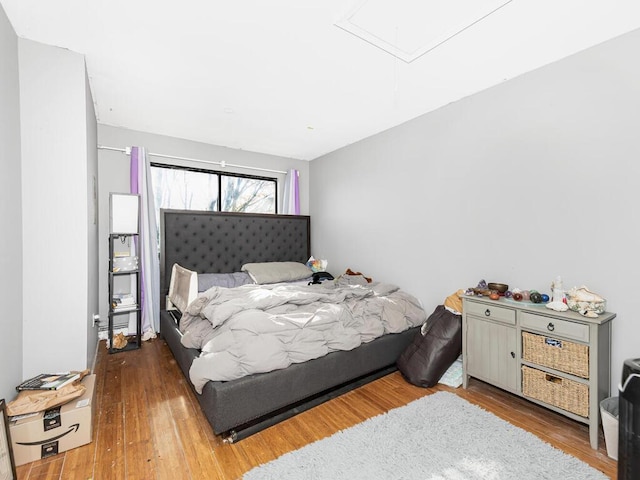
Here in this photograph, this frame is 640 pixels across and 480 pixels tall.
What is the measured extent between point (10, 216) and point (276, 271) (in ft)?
8.54

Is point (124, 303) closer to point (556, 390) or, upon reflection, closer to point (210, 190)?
point (210, 190)

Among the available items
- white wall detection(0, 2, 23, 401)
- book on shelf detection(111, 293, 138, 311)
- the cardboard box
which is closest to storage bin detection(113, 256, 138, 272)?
book on shelf detection(111, 293, 138, 311)

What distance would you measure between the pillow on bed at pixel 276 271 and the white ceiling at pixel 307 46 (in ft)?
6.08

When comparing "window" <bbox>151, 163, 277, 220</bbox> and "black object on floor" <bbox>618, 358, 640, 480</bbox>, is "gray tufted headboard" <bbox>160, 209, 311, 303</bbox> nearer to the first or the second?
"window" <bbox>151, 163, 277, 220</bbox>

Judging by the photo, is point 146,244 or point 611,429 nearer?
point 611,429

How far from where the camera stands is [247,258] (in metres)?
4.33

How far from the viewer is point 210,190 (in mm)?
4312

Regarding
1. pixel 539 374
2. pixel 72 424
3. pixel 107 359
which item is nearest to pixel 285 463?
pixel 72 424

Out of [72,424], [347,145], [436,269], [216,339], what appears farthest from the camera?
[347,145]

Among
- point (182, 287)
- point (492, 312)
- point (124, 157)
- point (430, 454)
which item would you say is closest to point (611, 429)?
point (492, 312)

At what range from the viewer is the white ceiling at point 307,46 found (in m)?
1.72

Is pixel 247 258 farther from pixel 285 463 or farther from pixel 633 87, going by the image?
pixel 633 87

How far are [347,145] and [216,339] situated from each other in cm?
308

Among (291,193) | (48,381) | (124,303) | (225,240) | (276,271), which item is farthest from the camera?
(291,193)
